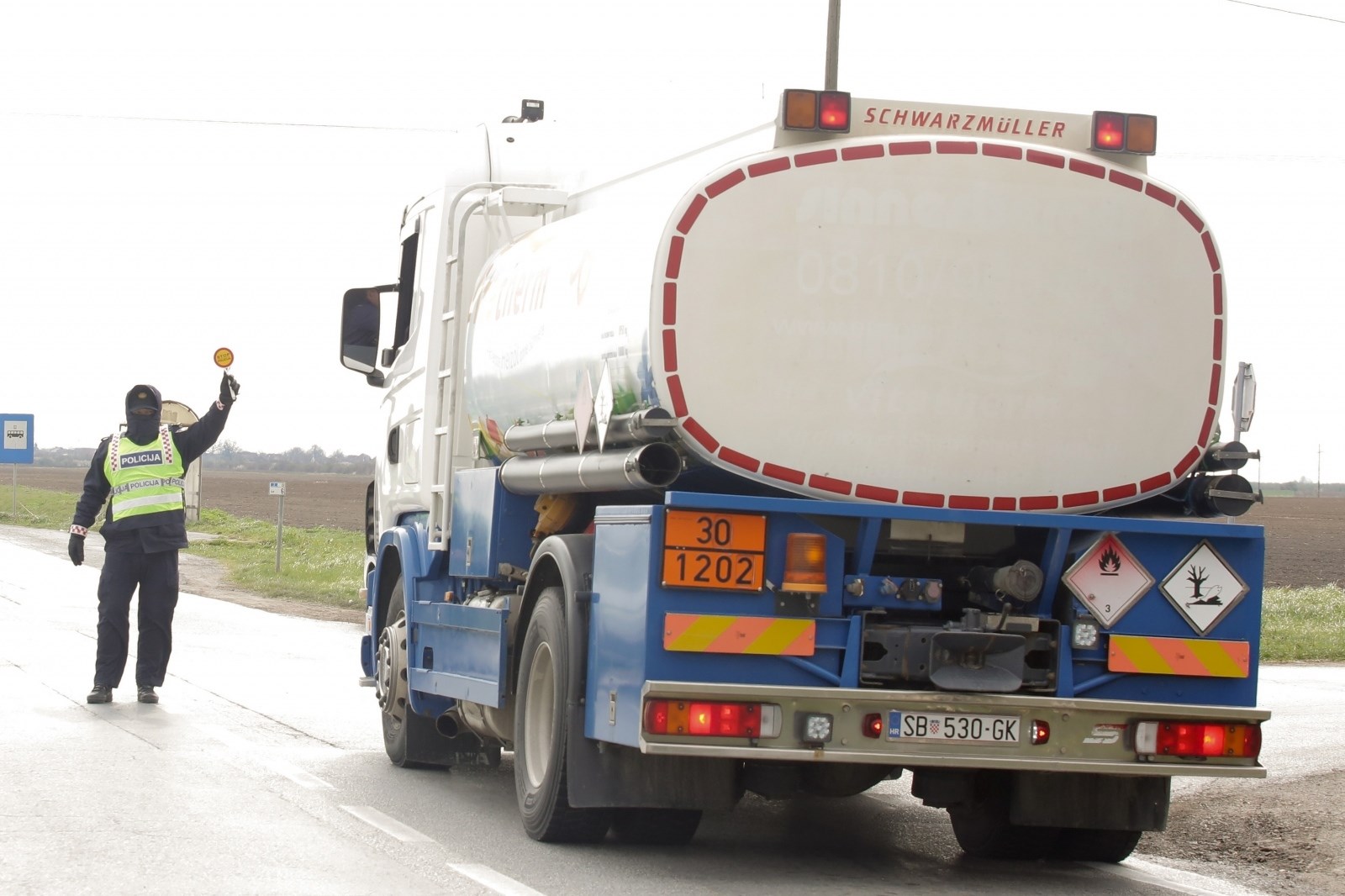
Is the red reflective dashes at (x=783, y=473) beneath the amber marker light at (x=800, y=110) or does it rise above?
beneath

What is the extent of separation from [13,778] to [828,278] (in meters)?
4.70

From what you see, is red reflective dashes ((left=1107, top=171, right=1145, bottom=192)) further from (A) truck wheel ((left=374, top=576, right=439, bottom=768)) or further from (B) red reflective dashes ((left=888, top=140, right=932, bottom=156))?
(A) truck wheel ((left=374, top=576, right=439, bottom=768))

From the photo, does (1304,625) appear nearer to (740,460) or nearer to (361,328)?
(361,328)

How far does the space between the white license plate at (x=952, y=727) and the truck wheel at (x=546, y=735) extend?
137 cm

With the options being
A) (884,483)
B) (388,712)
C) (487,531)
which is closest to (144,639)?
(388,712)

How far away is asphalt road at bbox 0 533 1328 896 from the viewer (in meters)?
7.04

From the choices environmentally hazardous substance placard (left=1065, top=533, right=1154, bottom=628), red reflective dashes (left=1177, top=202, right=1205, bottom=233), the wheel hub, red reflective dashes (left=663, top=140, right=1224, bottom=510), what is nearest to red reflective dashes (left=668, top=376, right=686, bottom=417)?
red reflective dashes (left=663, top=140, right=1224, bottom=510)

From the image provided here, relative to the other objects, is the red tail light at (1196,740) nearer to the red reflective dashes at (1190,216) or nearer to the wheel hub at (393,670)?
the red reflective dashes at (1190,216)

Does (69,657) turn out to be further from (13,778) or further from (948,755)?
(948,755)

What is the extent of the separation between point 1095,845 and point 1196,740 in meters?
1.11

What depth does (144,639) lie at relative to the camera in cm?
1276

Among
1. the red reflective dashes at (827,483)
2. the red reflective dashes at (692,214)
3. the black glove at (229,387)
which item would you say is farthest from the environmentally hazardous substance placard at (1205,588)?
the black glove at (229,387)

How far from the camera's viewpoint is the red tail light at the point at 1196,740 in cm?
728

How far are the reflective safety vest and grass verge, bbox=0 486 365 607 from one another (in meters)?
12.5
